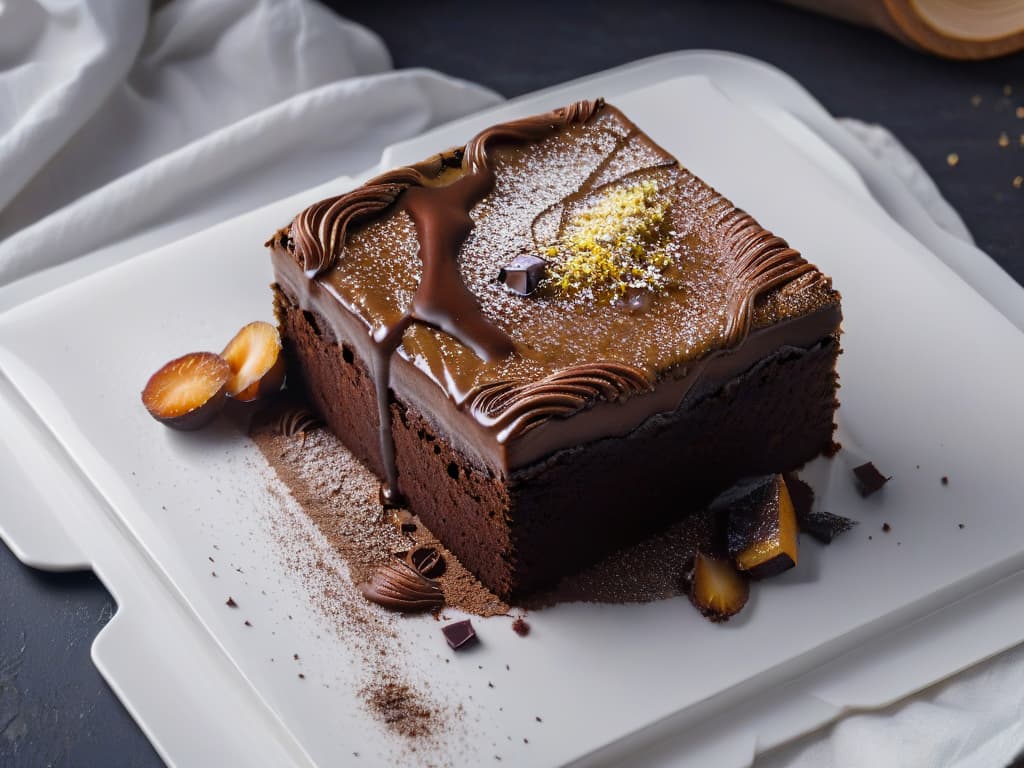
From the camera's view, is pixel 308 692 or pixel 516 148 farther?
pixel 516 148

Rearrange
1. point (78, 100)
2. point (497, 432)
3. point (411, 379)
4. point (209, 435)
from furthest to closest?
1. point (78, 100)
2. point (209, 435)
3. point (411, 379)
4. point (497, 432)

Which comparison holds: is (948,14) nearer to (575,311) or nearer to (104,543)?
(575,311)

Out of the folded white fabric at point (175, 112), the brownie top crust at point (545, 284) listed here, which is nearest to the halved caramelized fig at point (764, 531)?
the brownie top crust at point (545, 284)

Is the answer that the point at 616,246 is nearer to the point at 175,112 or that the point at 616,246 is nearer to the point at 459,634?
the point at 459,634

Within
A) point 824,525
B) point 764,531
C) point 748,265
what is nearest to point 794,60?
point 748,265

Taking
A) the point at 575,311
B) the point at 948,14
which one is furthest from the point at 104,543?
the point at 948,14

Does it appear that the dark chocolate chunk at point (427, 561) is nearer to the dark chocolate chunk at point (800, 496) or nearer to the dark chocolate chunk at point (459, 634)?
the dark chocolate chunk at point (459, 634)

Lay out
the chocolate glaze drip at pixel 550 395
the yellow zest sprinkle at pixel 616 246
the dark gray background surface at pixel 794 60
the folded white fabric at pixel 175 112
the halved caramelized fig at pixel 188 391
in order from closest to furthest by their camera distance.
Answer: the chocolate glaze drip at pixel 550 395 < the yellow zest sprinkle at pixel 616 246 < the halved caramelized fig at pixel 188 391 < the folded white fabric at pixel 175 112 < the dark gray background surface at pixel 794 60
